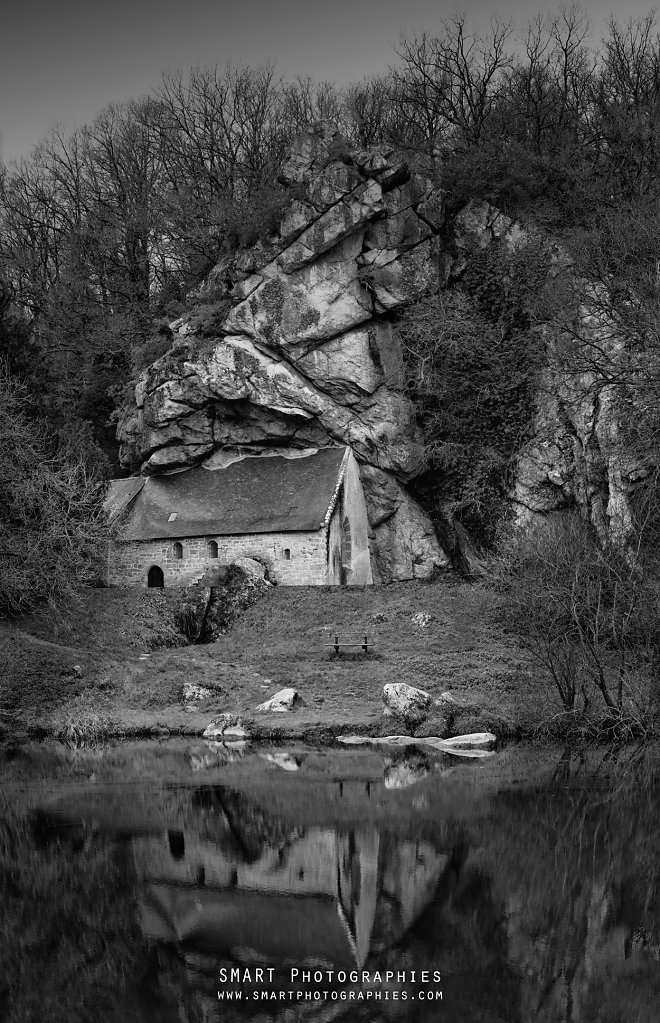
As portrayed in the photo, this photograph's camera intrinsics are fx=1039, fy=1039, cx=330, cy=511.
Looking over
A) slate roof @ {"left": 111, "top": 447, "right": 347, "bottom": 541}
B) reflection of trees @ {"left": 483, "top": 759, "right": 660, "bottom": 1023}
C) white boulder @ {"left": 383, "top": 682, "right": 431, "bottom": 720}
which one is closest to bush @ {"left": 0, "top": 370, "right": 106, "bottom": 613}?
slate roof @ {"left": 111, "top": 447, "right": 347, "bottom": 541}

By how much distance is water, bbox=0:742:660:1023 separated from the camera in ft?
38.7

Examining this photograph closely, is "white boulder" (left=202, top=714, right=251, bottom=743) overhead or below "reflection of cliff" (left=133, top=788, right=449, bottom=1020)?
overhead

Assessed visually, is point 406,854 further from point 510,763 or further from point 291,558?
point 291,558

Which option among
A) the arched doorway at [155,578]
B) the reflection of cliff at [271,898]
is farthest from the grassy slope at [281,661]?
the reflection of cliff at [271,898]

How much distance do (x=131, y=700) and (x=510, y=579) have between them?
1231 cm

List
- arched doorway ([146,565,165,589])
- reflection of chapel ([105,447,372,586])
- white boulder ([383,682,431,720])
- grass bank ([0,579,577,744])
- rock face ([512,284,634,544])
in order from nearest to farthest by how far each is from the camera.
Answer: white boulder ([383,682,431,720]), grass bank ([0,579,577,744]), rock face ([512,284,634,544]), reflection of chapel ([105,447,372,586]), arched doorway ([146,565,165,589])

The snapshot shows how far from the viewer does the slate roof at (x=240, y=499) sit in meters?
42.7

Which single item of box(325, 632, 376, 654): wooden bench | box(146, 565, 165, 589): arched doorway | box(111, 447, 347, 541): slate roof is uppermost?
box(111, 447, 347, 541): slate roof

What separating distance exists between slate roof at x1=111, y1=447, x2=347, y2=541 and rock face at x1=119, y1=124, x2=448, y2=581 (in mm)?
1318

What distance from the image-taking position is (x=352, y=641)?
34062 mm

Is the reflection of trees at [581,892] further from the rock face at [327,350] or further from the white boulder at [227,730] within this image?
the rock face at [327,350]

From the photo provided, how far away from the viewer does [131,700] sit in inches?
1147

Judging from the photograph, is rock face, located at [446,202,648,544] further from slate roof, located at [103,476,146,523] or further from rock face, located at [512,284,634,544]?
slate roof, located at [103,476,146,523]

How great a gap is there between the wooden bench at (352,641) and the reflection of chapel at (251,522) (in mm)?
7177
